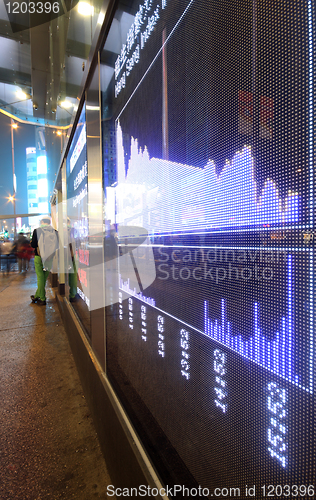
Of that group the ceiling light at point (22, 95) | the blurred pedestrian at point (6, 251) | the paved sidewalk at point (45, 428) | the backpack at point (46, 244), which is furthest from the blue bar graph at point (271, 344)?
the blurred pedestrian at point (6, 251)

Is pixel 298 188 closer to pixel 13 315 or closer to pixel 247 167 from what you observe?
pixel 247 167

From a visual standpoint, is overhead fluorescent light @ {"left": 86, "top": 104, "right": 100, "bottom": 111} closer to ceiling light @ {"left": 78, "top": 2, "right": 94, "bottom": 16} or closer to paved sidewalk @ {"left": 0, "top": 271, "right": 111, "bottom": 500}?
ceiling light @ {"left": 78, "top": 2, "right": 94, "bottom": 16}

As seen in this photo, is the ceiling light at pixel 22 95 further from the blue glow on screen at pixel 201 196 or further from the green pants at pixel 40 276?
the blue glow on screen at pixel 201 196

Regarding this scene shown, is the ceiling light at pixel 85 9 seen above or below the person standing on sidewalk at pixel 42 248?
above

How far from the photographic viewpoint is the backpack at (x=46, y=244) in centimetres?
493

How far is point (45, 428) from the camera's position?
1.75 m

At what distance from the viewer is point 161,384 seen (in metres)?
1.00

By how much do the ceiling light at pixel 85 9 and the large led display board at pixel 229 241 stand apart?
1.25 metres

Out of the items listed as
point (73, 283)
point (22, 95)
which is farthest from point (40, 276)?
point (22, 95)

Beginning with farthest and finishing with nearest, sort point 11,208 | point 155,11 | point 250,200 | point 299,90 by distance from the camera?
point 11,208
point 155,11
point 250,200
point 299,90

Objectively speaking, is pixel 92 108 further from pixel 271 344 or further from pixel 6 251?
pixel 6 251

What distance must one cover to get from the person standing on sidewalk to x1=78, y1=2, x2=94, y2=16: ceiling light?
11.6 ft

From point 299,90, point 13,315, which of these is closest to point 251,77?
point 299,90

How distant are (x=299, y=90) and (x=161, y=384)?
1026 millimetres
